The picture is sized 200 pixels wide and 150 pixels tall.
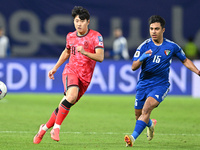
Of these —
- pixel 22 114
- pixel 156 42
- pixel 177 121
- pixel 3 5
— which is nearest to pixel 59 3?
pixel 3 5

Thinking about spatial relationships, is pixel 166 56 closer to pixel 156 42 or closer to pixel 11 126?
pixel 156 42

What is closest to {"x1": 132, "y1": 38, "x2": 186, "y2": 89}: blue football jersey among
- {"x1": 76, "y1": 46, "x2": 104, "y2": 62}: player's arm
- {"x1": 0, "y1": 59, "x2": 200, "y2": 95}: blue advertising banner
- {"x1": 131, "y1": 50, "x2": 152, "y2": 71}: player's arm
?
{"x1": 131, "y1": 50, "x2": 152, "y2": 71}: player's arm

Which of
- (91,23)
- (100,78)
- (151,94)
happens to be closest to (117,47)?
(91,23)

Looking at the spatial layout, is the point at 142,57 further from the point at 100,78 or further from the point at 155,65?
the point at 100,78

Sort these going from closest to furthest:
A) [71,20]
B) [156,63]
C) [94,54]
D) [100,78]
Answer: [94,54] < [156,63] < [100,78] < [71,20]

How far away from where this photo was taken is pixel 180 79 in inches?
709

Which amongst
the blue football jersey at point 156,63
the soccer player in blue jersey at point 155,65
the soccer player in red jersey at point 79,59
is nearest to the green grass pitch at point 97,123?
the soccer player in red jersey at point 79,59

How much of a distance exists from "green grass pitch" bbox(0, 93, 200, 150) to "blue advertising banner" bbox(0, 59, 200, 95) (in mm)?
313

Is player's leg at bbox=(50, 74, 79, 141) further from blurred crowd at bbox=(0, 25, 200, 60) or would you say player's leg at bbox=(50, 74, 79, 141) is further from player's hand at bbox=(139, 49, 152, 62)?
blurred crowd at bbox=(0, 25, 200, 60)

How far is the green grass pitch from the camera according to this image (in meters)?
8.16

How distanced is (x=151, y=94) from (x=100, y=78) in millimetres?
10064

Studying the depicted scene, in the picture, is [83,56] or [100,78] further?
[100,78]

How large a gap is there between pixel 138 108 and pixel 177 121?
3747 mm

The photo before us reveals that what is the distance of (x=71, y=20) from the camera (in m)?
21.3
